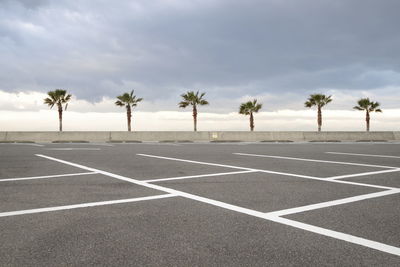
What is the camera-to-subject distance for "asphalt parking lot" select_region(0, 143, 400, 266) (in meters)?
3.09

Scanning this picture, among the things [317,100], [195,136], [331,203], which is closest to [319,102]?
[317,100]

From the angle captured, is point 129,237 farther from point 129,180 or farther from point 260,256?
point 129,180

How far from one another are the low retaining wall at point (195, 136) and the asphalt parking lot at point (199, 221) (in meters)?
24.1

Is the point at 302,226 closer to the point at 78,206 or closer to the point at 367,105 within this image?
the point at 78,206

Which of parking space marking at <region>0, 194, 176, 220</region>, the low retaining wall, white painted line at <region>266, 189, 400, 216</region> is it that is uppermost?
the low retaining wall

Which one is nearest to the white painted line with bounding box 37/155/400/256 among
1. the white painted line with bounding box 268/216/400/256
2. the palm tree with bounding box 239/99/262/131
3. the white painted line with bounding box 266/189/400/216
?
the white painted line with bounding box 268/216/400/256

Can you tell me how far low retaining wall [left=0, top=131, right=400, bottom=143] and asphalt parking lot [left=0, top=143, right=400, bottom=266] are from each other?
2408 cm

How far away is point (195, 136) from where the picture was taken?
109 ft

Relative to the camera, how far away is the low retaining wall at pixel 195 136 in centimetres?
3033

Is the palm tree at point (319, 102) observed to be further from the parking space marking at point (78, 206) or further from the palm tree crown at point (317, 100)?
the parking space marking at point (78, 206)

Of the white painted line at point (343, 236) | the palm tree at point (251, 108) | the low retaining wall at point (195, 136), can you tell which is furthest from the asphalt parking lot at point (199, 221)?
the palm tree at point (251, 108)

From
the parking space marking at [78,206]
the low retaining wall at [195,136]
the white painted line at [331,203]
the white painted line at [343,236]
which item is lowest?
the white painted line at [343,236]

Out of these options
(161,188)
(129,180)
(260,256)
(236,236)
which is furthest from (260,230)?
(129,180)

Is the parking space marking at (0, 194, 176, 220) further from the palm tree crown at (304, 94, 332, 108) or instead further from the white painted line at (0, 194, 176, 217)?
the palm tree crown at (304, 94, 332, 108)
